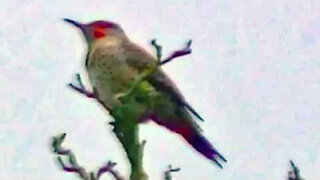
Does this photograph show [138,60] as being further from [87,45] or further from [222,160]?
[222,160]

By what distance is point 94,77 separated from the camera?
575cm

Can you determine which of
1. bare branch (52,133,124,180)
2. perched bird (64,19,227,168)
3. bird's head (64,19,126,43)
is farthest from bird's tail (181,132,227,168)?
bare branch (52,133,124,180)

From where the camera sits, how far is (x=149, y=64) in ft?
17.6

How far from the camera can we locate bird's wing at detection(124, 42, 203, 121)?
5.35m

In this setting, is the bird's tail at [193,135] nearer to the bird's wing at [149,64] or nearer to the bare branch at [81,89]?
the bird's wing at [149,64]

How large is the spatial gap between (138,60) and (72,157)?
3.40m

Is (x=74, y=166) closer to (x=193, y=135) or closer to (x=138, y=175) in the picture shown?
(x=138, y=175)

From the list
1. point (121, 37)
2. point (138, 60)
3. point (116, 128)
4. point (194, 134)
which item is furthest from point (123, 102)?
point (121, 37)

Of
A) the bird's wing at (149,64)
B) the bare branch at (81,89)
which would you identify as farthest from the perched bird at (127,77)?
the bare branch at (81,89)

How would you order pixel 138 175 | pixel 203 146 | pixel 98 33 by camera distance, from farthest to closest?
1. pixel 98 33
2. pixel 203 146
3. pixel 138 175

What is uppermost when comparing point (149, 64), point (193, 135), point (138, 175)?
point (138, 175)

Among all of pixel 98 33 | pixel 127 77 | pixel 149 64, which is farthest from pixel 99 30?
pixel 149 64

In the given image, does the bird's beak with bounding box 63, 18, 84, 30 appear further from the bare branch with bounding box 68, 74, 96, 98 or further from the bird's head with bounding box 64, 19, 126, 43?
the bare branch with bounding box 68, 74, 96, 98

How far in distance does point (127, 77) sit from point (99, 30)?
1195mm
